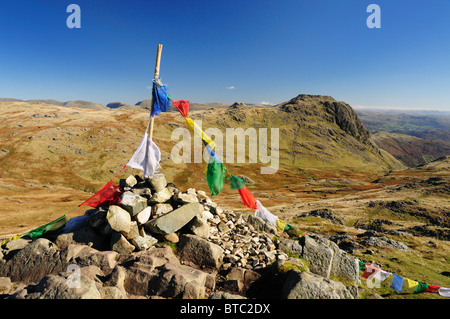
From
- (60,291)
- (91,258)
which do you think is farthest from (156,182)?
(60,291)

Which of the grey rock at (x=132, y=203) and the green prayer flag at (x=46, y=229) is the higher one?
the grey rock at (x=132, y=203)

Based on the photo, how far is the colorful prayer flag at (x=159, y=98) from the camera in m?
12.8

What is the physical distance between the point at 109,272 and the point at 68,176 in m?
65.1

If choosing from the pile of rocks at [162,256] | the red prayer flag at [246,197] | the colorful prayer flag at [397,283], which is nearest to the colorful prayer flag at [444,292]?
the colorful prayer flag at [397,283]

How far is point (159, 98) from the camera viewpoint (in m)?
13.1

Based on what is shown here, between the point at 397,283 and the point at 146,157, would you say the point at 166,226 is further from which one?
the point at 397,283

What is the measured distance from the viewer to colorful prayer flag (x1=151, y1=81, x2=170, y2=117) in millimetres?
12773

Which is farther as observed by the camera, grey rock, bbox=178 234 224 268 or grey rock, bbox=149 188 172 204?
grey rock, bbox=149 188 172 204

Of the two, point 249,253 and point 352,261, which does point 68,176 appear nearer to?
point 249,253

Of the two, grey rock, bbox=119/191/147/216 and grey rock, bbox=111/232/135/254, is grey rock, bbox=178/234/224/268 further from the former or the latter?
grey rock, bbox=119/191/147/216

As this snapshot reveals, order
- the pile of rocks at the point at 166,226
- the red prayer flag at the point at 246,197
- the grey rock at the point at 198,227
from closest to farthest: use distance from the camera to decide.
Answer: the pile of rocks at the point at 166,226 → the grey rock at the point at 198,227 → the red prayer flag at the point at 246,197

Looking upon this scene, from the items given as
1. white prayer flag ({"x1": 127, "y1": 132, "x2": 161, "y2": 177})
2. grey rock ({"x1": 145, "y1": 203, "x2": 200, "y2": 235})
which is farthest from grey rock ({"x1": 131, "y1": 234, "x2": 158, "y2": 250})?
white prayer flag ({"x1": 127, "y1": 132, "x2": 161, "y2": 177})

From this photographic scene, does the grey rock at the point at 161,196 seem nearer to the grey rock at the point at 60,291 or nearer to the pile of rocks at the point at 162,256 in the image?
the pile of rocks at the point at 162,256

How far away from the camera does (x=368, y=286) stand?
1307 cm
